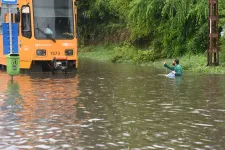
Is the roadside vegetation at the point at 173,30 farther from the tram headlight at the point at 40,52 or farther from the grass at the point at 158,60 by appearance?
the tram headlight at the point at 40,52

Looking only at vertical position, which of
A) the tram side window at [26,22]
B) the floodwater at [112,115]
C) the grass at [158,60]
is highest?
the tram side window at [26,22]

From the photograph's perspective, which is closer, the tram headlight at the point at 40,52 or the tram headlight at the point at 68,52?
the tram headlight at the point at 40,52

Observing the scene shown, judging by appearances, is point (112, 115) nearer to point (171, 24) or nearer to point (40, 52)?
point (40, 52)

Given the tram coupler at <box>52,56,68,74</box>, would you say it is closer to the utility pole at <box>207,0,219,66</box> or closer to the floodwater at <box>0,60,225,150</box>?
the floodwater at <box>0,60,225,150</box>

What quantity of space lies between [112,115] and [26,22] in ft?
44.5

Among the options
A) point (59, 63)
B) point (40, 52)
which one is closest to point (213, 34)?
point (59, 63)

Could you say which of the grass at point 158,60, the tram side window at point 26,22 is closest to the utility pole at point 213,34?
the grass at point 158,60

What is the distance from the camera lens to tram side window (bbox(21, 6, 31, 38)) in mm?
24438

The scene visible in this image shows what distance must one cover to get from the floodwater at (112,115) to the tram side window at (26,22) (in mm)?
5263

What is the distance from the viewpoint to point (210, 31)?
27.0 meters

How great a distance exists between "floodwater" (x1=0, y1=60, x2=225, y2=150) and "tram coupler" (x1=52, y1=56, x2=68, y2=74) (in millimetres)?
4611

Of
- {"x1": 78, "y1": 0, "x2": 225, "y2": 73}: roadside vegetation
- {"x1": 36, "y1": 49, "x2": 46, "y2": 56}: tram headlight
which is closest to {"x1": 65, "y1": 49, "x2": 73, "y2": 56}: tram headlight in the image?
{"x1": 36, "y1": 49, "x2": 46, "y2": 56}: tram headlight

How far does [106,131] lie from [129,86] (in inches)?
340

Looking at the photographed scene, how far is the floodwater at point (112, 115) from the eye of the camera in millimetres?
9180
